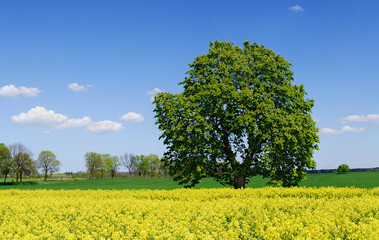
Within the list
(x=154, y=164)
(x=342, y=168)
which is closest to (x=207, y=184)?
(x=154, y=164)

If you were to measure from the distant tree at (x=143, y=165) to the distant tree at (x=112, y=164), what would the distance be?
1104cm

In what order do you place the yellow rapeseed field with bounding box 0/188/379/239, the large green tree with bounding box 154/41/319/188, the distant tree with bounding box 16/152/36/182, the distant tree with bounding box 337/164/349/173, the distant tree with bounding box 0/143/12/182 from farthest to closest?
the distant tree with bounding box 337/164/349/173, the distant tree with bounding box 16/152/36/182, the distant tree with bounding box 0/143/12/182, the large green tree with bounding box 154/41/319/188, the yellow rapeseed field with bounding box 0/188/379/239

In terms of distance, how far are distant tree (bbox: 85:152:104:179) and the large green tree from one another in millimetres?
90181

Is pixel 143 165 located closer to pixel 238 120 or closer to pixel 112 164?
pixel 112 164

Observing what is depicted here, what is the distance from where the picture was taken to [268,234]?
718cm

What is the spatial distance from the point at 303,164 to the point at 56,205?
17.7 metres

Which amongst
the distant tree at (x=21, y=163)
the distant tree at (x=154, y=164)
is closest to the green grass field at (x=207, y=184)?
the distant tree at (x=21, y=163)

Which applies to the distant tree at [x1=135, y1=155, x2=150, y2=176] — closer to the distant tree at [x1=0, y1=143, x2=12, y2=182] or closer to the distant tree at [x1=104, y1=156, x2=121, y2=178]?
the distant tree at [x1=104, y1=156, x2=121, y2=178]

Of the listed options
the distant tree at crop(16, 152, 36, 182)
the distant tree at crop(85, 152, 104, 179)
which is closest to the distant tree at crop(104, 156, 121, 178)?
the distant tree at crop(85, 152, 104, 179)

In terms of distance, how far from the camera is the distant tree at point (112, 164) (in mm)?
114625

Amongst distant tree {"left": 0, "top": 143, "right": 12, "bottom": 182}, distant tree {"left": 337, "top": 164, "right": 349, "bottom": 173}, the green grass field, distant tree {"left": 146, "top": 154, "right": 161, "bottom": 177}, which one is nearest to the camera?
the green grass field

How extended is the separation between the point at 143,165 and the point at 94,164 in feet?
55.2

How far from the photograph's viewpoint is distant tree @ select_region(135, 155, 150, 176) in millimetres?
109125

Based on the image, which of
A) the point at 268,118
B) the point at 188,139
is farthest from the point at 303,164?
the point at 188,139
